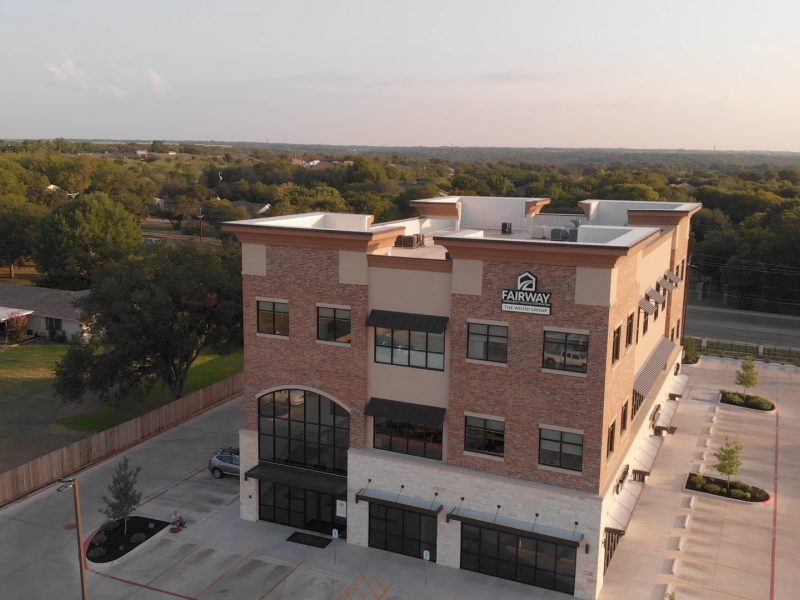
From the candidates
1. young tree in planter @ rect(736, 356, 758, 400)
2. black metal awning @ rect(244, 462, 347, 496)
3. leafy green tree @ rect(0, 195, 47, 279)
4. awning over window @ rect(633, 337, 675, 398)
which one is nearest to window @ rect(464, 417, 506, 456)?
black metal awning @ rect(244, 462, 347, 496)

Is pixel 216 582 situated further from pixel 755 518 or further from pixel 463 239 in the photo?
pixel 755 518

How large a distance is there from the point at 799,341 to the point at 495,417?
56.0 meters

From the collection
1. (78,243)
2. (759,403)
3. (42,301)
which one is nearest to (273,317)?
(759,403)

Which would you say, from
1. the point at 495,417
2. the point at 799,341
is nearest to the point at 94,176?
the point at 799,341

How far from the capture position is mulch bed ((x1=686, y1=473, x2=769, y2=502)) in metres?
33.8

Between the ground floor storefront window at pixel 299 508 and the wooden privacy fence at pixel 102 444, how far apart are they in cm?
1099

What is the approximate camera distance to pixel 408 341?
92.5 ft

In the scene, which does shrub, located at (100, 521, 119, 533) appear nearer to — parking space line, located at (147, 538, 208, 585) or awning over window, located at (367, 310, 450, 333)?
parking space line, located at (147, 538, 208, 585)

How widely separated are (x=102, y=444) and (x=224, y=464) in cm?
707

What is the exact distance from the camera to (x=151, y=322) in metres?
41.7

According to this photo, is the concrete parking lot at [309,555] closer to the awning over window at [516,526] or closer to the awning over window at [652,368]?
the awning over window at [516,526]

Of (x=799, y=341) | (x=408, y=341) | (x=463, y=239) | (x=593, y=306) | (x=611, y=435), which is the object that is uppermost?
(x=463, y=239)

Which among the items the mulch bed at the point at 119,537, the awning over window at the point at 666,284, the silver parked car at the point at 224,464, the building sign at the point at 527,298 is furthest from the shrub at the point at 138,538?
the awning over window at the point at 666,284

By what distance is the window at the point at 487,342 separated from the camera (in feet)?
86.7
